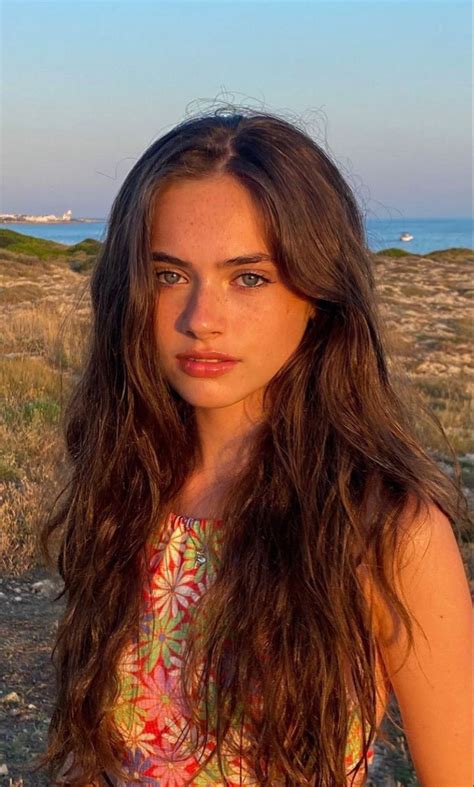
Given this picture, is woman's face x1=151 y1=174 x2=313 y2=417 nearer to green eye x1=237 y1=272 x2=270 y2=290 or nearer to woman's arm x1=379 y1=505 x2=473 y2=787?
green eye x1=237 y1=272 x2=270 y2=290

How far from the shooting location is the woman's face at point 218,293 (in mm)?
1702

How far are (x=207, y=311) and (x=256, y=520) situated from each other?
44 cm

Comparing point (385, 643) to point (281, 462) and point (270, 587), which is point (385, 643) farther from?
point (281, 462)

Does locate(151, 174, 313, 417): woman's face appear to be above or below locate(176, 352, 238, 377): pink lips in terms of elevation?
above

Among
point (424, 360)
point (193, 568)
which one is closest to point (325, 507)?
point (193, 568)

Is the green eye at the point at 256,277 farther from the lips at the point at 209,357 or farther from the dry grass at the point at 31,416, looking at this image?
the dry grass at the point at 31,416

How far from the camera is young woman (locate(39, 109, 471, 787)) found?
1.59 metres

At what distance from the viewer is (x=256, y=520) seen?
178 centimetres

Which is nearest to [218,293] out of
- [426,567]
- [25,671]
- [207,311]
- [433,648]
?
[207,311]

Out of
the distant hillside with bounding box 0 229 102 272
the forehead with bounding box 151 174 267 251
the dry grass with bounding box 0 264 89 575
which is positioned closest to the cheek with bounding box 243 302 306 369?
the forehead with bounding box 151 174 267 251

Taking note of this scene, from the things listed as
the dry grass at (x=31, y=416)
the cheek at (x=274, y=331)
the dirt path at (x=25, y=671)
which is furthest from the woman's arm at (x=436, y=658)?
the dirt path at (x=25, y=671)

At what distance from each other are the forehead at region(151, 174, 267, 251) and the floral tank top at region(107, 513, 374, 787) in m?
0.60

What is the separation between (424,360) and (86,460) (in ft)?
38.9

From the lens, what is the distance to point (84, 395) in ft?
7.28
